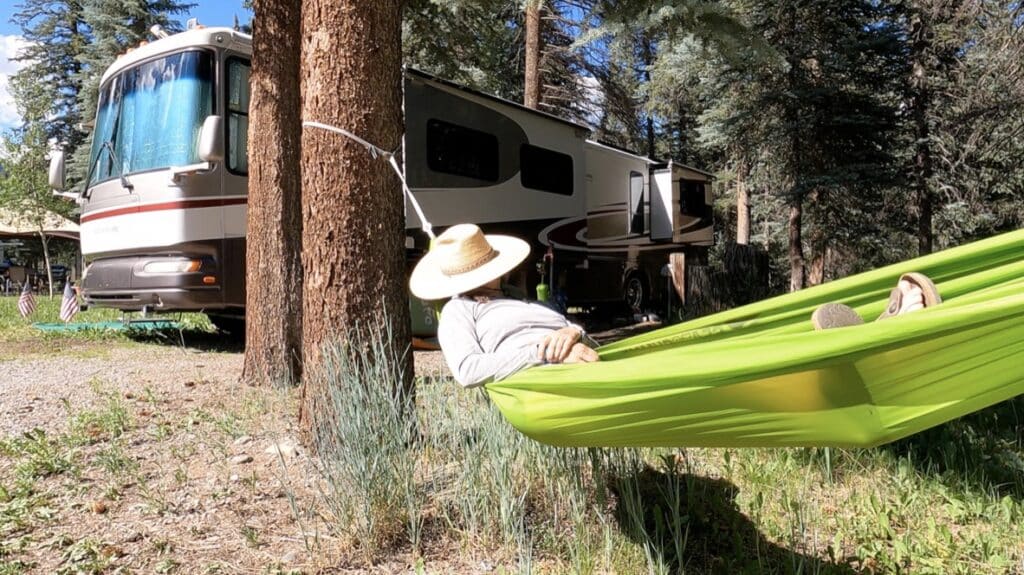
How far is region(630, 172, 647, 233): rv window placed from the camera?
37.2ft

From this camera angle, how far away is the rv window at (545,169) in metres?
8.89

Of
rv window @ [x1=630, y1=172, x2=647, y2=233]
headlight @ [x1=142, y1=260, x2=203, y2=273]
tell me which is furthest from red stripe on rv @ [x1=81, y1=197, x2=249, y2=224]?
rv window @ [x1=630, y1=172, x2=647, y2=233]

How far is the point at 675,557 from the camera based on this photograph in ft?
7.68

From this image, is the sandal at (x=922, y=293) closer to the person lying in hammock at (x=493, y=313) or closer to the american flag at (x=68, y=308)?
the person lying in hammock at (x=493, y=313)

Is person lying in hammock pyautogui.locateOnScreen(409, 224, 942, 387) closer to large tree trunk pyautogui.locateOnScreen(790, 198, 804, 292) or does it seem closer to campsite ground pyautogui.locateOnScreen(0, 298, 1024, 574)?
campsite ground pyautogui.locateOnScreen(0, 298, 1024, 574)

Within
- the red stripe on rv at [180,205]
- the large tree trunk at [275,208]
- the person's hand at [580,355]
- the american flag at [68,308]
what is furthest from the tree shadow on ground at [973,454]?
the american flag at [68,308]

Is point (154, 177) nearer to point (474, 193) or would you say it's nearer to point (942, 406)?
point (474, 193)

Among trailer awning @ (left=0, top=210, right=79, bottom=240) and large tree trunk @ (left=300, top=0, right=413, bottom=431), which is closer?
large tree trunk @ (left=300, top=0, right=413, bottom=431)

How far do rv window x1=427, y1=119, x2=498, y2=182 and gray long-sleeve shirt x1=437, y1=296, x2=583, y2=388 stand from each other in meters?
5.06

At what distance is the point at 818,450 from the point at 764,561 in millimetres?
1071

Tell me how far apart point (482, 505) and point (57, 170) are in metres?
5.79

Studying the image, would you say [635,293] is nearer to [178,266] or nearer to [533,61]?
[533,61]

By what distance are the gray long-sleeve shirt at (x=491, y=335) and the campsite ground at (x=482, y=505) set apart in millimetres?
321

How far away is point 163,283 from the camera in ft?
19.2
